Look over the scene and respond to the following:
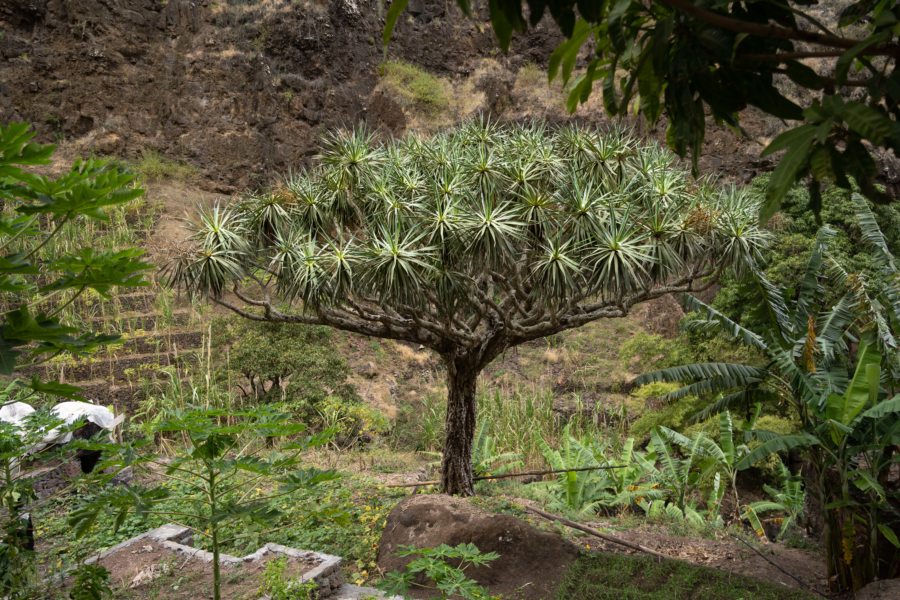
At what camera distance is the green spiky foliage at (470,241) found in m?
5.79

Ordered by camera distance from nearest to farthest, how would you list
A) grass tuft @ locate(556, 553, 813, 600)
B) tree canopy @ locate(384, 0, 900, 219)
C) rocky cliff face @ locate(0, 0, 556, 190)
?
tree canopy @ locate(384, 0, 900, 219) < grass tuft @ locate(556, 553, 813, 600) < rocky cliff face @ locate(0, 0, 556, 190)

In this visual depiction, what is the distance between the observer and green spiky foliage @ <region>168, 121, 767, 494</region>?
5789 millimetres

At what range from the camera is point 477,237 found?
560 centimetres

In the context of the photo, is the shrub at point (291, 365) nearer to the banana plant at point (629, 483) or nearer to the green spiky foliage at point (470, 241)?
the green spiky foliage at point (470, 241)

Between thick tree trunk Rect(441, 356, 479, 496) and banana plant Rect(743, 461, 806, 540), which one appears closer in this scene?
thick tree trunk Rect(441, 356, 479, 496)

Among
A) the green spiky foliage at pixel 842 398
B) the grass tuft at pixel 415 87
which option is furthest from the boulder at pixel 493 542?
the grass tuft at pixel 415 87

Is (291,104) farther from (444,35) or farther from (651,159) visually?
(651,159)

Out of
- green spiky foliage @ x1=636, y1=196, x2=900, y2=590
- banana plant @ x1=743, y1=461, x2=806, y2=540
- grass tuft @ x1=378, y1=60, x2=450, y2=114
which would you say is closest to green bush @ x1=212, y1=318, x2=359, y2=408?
green spiky foliage @ x1=636, y1=196, x2=900, y2=590

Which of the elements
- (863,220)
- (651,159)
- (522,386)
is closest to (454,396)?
(651,159)

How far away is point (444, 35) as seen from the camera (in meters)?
20.5

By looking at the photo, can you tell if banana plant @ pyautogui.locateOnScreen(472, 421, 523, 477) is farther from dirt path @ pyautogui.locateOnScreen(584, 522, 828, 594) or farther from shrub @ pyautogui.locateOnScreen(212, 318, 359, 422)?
shrub @ pyautogui.locateOnScreen(212, 318, 359, 422)

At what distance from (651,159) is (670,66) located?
20.2 feet

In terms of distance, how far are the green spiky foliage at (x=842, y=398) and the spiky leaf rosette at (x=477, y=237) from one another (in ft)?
2.56

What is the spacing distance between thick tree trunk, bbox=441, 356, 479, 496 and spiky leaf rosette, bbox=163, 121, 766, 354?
279 millimetres
